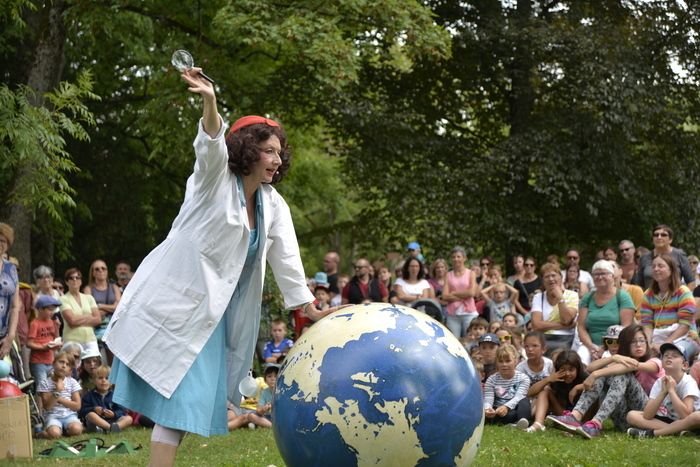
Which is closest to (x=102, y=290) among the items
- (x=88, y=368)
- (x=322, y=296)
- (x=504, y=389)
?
(x=88, y=368)

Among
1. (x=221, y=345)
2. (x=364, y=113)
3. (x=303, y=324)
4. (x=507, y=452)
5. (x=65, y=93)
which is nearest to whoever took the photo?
(x=221, y=345)

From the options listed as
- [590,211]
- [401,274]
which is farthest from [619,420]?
[590,211]

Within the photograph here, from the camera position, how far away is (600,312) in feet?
41.2

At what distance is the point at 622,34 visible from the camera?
23.5 meters

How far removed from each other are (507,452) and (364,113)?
556 inches

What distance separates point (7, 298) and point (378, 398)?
6650mm

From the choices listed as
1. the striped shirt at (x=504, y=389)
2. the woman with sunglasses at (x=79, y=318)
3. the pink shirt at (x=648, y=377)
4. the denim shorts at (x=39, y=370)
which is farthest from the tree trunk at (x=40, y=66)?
the pink shirt at (x=648, y=377)

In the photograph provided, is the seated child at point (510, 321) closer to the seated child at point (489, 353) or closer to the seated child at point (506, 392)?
the seated child at point (489, 353)

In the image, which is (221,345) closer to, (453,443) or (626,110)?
(453,443)

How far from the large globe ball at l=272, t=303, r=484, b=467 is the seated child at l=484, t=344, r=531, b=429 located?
5.47 m

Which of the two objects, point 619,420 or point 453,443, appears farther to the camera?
point 619,420

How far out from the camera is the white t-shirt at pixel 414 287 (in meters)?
15.7

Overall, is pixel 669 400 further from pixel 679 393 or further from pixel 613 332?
pixel 613 332

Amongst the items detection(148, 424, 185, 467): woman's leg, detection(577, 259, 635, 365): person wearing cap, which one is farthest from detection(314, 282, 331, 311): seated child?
detection(148, 424, 185, 467): woman's leg
